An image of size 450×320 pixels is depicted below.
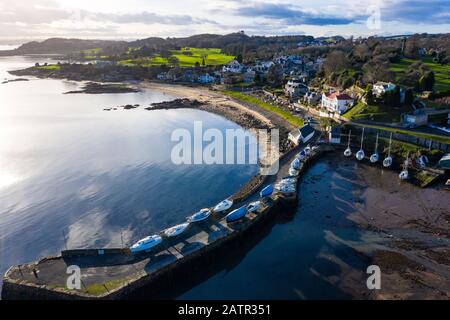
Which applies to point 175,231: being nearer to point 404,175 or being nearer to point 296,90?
point 404,175

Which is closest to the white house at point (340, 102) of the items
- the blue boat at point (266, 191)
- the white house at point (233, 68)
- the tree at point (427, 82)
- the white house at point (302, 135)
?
the white house at point (302, 135)

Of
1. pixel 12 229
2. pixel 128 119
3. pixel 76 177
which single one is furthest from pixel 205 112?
pixel 12 229

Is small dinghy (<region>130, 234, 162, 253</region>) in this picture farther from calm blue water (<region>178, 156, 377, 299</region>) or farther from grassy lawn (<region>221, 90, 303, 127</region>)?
grassy lawn (<region>221, 90, 303, 127</region>)

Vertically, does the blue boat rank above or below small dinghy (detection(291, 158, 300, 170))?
below

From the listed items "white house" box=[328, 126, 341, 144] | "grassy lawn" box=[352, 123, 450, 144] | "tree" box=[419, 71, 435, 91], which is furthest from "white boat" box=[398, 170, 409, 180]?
"tree" box=[419, 71, 435, 91]

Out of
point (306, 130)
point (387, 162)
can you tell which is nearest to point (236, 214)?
point (387, 162)

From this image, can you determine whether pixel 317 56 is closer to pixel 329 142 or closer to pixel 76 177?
pixel 329 142

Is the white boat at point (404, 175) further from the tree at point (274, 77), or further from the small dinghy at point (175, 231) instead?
the tree at point (274, 77)
